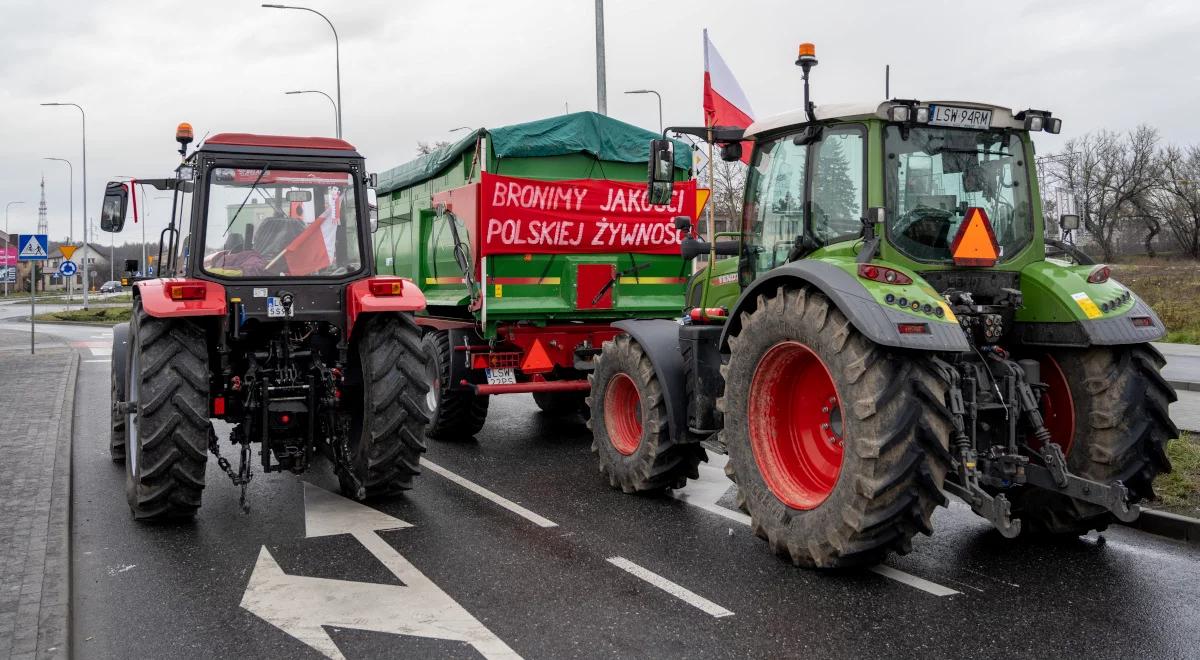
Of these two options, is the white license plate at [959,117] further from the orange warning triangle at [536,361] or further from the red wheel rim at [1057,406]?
the orange warning triangle at [536,361]

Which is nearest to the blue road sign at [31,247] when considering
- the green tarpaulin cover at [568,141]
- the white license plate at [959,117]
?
the green tarpaulin cover at [568,141]

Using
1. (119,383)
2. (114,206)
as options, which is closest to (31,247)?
(119,383)

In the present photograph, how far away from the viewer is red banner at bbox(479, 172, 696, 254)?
8.84 metres

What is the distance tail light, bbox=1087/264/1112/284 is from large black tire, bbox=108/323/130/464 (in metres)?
6.89

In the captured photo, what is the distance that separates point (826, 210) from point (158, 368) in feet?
14.1

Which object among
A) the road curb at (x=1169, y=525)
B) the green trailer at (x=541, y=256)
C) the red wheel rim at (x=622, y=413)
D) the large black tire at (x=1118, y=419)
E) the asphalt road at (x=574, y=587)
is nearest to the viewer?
the asphalt road at (x=574, y=587)

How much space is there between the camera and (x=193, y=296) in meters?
6.23

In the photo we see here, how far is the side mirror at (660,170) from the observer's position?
6.05m

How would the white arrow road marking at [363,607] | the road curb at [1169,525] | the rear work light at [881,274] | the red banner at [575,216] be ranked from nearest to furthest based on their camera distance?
1. the white arrow road marking at [363,607]
2. the rear work light at [881,274]
3. the road curb at [1169,525]
4. the red banner at [575,216]

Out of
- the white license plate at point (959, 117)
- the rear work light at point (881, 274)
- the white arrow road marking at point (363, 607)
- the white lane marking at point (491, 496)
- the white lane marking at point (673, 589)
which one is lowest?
the white arrow road marking at point (363, 607)

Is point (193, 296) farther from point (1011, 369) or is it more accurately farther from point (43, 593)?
point (1011, 369)

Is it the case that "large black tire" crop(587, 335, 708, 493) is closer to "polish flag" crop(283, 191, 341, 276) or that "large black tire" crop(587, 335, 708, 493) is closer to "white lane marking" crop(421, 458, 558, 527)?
"white lane marking" crop(421, 458, 558, 527)

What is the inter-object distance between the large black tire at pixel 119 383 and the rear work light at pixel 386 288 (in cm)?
237

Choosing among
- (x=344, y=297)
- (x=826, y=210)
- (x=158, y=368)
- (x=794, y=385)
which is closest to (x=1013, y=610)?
(x=794, y=385)
